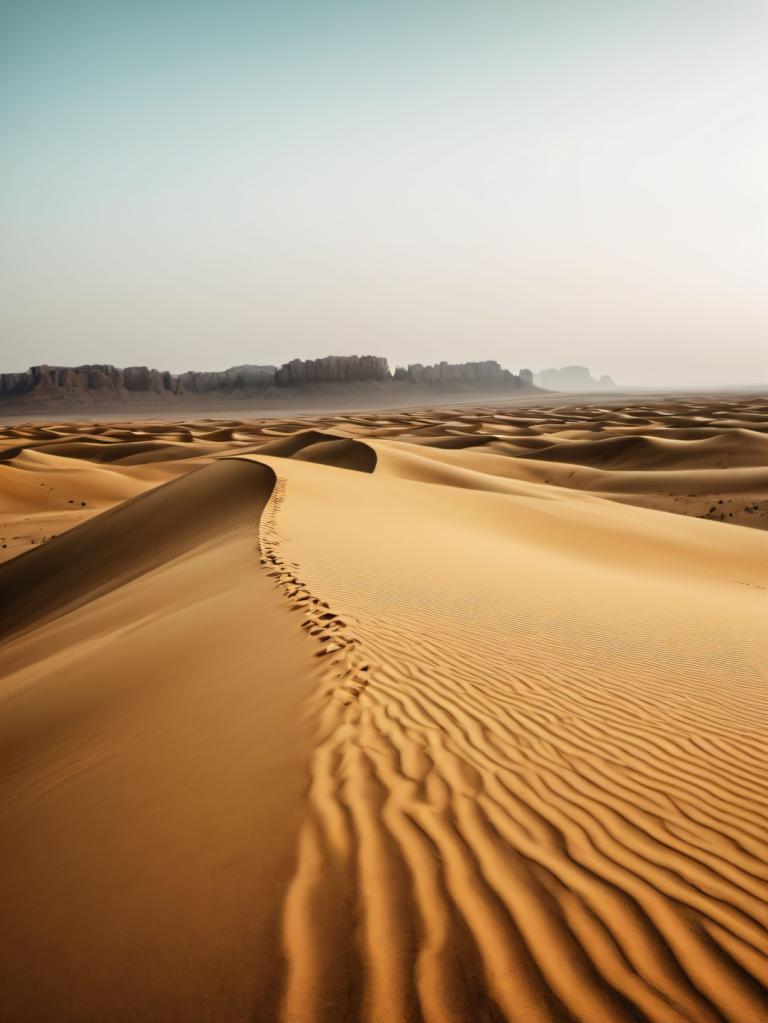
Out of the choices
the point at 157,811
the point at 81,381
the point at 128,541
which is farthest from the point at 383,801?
the point at 81,381

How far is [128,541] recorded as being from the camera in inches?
523

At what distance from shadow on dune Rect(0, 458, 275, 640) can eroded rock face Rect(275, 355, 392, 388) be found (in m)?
165

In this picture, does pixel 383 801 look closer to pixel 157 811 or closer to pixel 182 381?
pixel 157 811

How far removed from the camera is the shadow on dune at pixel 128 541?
11289mm

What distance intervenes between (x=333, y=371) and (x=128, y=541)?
174309mm

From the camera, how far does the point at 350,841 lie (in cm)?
252

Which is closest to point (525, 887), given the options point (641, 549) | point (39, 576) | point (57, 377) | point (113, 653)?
point (113, 653)

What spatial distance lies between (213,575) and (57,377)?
17407 centimetres

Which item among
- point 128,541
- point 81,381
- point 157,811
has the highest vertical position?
point 81,381

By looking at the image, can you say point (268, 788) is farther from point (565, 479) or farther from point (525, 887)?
point (565, 479)

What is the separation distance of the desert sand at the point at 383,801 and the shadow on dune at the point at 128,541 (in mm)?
2984

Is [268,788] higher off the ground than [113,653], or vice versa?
[268,788]

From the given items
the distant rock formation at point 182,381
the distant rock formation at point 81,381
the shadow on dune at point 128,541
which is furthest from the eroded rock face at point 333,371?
the shadow on dune at point 128,541

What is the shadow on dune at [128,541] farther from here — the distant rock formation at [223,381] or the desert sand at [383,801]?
the distant rock formation at [223,381]
